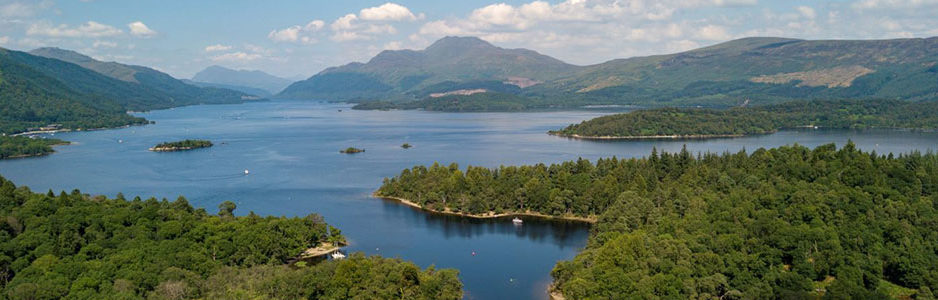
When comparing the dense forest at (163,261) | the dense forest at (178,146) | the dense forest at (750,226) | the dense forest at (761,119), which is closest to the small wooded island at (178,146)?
the dense forest at (178,146)

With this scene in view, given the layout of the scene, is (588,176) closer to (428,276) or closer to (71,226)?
(428,276)

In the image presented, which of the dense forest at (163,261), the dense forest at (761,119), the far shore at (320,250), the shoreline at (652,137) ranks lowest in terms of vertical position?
the far shore at (320,250)

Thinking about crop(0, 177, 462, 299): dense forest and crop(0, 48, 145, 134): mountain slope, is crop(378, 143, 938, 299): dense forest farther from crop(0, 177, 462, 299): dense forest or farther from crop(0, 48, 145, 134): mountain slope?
crop(0, 48, 145, 134): mountain slope

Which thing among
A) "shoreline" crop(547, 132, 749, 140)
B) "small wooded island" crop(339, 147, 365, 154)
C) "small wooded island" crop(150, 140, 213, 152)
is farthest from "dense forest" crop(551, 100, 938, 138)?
"small wooded island" crop(150, 140, 213, 152)

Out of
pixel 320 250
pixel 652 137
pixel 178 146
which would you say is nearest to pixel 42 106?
pixel 178 146

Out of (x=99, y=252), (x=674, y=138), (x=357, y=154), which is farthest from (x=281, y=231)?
(x=674, y=138)

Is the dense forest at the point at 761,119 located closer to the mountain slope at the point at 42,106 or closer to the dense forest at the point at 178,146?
the dense forest at the point at 178,146

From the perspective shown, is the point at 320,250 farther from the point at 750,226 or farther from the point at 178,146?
the point at 178,146
